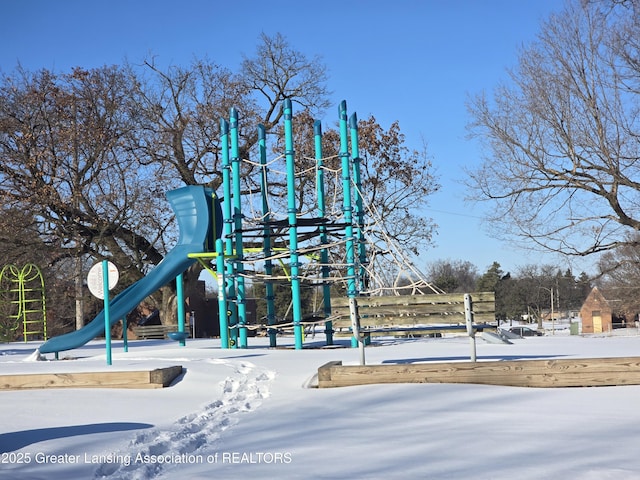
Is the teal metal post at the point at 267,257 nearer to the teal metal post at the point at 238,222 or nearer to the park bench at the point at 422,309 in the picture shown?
the teal metal post at the point at 238,222

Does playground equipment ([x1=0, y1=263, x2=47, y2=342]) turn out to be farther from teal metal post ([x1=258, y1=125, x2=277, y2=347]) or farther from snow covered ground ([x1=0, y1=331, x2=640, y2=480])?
snow covered ground ([x1=0, y1=331, x2=640, y2=480])

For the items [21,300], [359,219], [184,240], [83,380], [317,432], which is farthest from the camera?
[21,300]

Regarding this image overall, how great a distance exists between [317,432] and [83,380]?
153 inches

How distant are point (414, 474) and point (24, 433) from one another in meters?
3.35

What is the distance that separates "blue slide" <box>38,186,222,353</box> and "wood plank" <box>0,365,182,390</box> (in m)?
7.95

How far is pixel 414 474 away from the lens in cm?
496

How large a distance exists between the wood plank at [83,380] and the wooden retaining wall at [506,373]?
2071 mm

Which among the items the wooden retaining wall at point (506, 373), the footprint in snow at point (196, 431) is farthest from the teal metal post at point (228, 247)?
the wooden retaining wall at point (506, 373)

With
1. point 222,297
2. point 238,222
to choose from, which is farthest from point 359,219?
point 222,297

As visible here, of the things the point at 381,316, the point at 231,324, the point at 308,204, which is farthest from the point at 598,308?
the point at 381,316

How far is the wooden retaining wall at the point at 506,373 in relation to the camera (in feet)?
27.5

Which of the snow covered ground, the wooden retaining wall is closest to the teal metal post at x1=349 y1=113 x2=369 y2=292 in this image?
the snow covered ground

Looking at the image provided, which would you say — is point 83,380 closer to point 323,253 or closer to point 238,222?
point 238,222

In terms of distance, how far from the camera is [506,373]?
8.57 m
